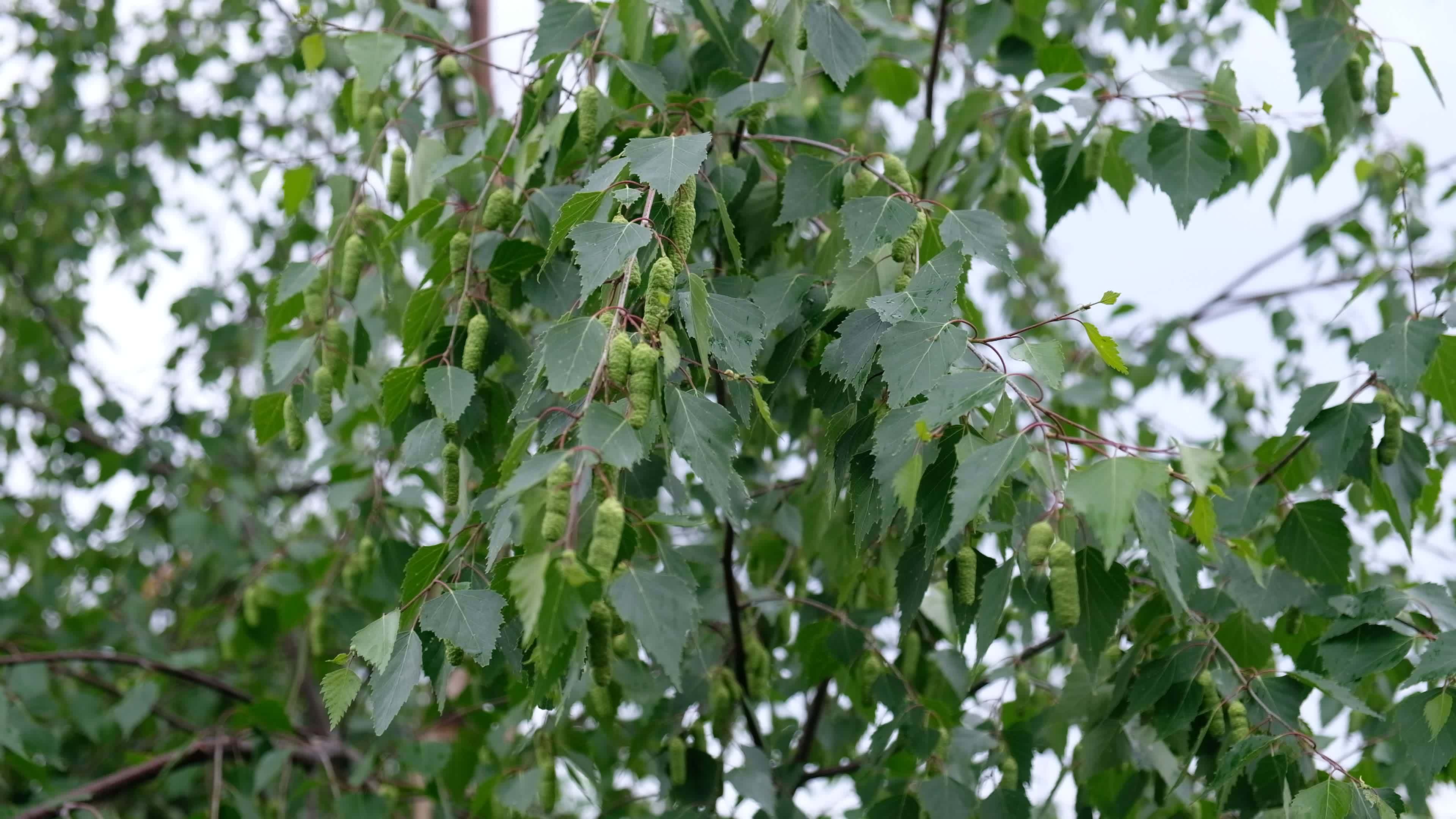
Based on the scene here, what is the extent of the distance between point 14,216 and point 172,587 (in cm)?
124

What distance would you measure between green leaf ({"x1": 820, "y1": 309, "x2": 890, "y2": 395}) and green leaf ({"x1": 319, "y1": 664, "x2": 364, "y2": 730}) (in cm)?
48

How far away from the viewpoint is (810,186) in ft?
4.35

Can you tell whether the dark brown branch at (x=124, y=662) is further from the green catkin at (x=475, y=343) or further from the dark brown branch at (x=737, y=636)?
the green catkin at (x=475, y=343)

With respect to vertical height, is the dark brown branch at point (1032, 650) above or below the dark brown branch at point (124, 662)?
above

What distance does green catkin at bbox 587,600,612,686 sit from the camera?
907 millimetres

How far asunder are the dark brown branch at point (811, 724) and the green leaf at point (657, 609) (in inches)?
40.2

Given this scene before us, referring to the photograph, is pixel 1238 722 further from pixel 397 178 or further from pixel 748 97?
pixel 397 178

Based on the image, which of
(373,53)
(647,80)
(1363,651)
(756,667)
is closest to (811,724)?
(756,667)

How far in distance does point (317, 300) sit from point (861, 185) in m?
0.68

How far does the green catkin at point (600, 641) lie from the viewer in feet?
2.97

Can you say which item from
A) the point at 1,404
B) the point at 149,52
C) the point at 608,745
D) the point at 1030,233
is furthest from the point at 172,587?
the point at 1030,233

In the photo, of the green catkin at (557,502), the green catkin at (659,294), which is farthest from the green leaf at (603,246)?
the green catkin at (557,502)

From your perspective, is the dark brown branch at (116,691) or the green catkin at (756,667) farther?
the dark brown branch at (116,691)

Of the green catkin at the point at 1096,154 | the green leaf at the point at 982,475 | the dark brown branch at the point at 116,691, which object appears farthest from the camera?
the dark brown branch at the point at 116,691
